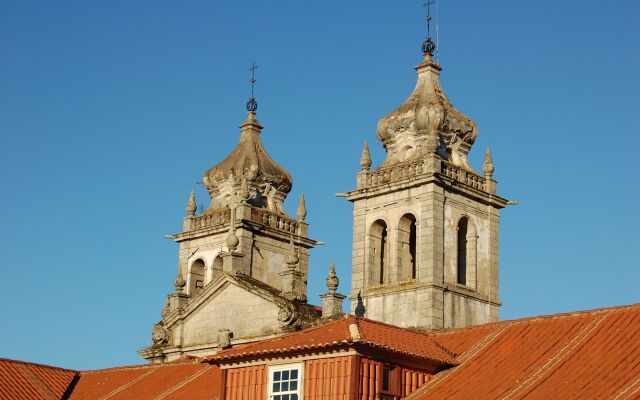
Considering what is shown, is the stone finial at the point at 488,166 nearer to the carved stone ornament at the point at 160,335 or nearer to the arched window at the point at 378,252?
the arched window at the point at 378,252

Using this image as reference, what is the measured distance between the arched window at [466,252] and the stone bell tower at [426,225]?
4cm

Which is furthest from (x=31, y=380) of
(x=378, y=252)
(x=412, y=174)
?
(x=412, y=174)

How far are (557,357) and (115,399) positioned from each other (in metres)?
16.6

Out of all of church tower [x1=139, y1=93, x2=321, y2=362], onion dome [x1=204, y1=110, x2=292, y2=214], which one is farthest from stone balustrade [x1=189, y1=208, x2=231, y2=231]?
onion dome [x1=204, y1=110, x2=292, y2=214]

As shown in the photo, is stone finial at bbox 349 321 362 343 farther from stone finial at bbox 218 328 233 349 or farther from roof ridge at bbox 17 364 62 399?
stone finial at bbox 218 328 233 349

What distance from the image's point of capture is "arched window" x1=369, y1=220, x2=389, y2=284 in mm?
48625

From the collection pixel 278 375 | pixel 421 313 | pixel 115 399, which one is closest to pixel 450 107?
pixel 421 313

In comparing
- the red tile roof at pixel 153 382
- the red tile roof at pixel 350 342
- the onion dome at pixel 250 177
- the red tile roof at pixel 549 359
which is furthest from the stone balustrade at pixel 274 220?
the red tile roof at pixel 549 359

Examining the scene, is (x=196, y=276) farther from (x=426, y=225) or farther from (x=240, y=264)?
(x=426, y=225)

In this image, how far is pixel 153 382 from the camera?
4059 centimetres

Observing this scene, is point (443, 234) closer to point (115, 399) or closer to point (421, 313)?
point (421, 313)

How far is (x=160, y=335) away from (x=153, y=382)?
33.9 feet

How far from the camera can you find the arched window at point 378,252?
160 feet

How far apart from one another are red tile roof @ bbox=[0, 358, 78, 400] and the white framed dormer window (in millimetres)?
12750
